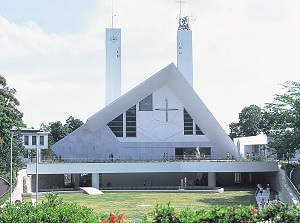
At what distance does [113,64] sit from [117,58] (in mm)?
543

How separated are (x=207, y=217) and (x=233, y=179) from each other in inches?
995

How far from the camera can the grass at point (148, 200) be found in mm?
19875

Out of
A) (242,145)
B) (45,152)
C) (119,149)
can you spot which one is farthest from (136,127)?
(242,145)

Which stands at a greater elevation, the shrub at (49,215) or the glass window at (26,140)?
the glass window at (26,140)

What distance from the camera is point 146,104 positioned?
32594 millimetres

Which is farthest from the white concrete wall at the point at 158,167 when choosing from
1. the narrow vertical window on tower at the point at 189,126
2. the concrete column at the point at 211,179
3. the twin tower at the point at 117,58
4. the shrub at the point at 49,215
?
the shrub at the point at 49,215

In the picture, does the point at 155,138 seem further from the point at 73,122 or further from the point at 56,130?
the point at 73,122

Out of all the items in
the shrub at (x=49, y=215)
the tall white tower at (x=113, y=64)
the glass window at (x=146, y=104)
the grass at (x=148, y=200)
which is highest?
the tall white tower at (x=113, y=64)

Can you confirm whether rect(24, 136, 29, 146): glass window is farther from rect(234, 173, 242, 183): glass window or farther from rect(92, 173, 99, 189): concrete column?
rect(234, 173, 242, 183): glass window

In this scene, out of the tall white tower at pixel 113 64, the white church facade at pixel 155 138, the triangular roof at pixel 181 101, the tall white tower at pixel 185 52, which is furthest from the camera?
the tall white tower at pixel 185 52

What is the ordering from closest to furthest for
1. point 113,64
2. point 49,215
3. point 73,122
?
point 49,215 → point 113,64 → point 73,122

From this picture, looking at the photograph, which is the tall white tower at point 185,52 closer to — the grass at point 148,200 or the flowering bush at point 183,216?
the grass at point 148,200

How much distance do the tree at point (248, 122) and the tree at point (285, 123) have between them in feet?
99.2

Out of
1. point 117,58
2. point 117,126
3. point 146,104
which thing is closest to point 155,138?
point 146,104
